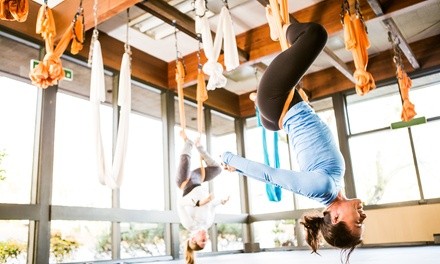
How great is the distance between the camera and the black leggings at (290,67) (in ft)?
6.36

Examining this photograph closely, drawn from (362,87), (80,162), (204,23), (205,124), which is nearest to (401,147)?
(362,87)

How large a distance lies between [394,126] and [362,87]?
203 centimetres

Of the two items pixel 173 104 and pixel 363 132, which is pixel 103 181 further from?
pixel 363 132

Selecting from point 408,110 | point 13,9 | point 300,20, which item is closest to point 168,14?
point 300,20

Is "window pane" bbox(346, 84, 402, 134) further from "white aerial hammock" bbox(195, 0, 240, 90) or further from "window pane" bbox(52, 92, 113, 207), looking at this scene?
"window pane" bbox(52, 92, 113, 207)

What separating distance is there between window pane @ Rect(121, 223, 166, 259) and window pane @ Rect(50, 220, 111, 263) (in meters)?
0.26

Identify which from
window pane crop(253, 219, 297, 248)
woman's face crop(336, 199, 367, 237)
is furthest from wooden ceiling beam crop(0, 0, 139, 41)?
window pane crop(253, 219, 297, 248)

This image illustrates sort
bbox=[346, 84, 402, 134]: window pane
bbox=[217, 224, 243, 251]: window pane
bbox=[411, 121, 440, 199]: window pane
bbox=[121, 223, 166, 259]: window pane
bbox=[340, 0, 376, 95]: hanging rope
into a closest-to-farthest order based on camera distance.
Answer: bbox=[340, 0, 376, 95]: hanging rope
bbox=[121, 223, 166, 259]: window pane
bbox=[411, 121, 440, 199]: window pane
bbox=[346, 84, 402, 134]: window pane
bbox=[217, 224, 243, 251]: window pane

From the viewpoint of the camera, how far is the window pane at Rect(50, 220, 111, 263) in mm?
3982

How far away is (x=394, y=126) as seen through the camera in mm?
5508

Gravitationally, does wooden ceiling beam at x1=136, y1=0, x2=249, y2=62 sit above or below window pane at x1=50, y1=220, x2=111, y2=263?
above

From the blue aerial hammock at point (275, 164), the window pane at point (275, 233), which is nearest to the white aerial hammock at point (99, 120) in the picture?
the blue aerial hammock at point (275, 164)

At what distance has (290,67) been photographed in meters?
1.93

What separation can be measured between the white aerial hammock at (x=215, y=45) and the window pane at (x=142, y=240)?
2.53m
